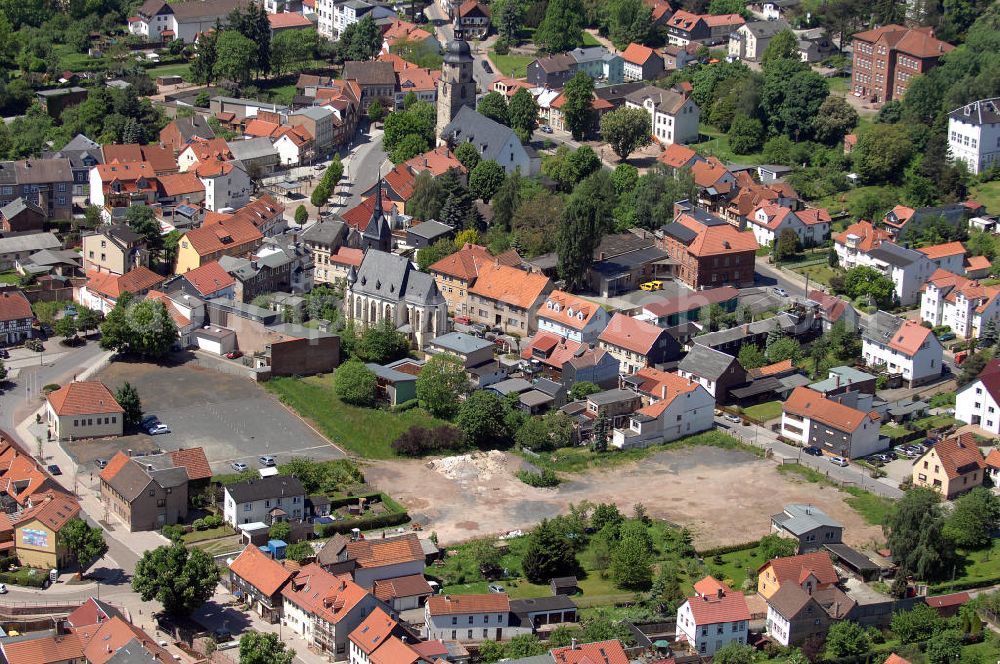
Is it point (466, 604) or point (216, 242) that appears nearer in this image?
point (466, 604)

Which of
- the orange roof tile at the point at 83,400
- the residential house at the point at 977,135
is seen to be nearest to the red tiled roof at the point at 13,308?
the orange roof tile at the point at 83,400

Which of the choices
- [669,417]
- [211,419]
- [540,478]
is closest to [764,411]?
[669,417]

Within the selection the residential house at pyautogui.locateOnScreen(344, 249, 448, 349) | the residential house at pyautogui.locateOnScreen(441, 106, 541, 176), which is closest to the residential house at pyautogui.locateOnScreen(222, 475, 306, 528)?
the residential house at pyautogui.locateOnScreen(344, 249, 448, 349)

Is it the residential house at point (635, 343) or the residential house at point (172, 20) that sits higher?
the residential house at point (172, 20)

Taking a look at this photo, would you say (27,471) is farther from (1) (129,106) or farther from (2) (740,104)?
(2) (740,104)

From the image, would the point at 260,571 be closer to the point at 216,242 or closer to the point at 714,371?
the point at 714,371

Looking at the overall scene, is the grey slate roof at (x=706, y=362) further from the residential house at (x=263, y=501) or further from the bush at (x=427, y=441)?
the residential house at (x=263, y=501)
